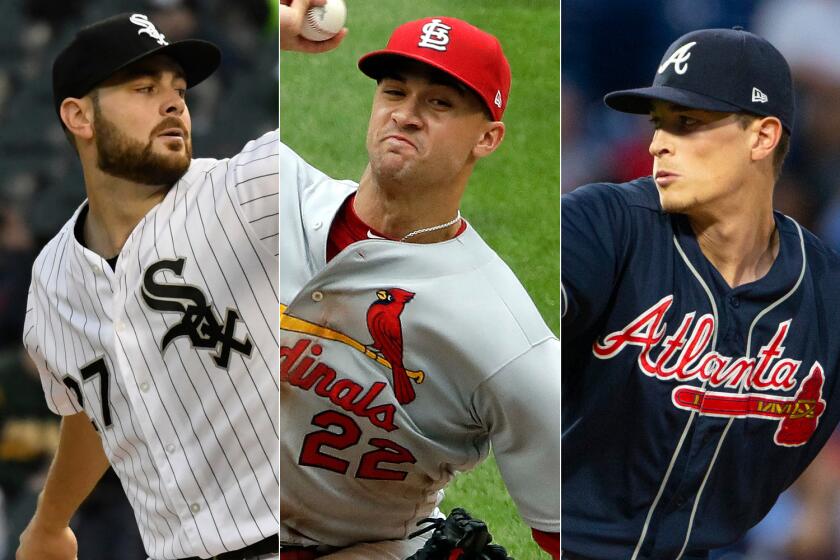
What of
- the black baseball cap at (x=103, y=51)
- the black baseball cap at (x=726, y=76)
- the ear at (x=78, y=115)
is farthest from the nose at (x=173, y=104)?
the black baseball cap at (x=726, y=76)

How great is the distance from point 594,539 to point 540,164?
43.3 inches

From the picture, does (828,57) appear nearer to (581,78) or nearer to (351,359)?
(581,78)

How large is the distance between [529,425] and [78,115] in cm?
156

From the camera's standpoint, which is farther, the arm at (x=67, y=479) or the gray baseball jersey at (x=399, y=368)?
the arm at (x=67, y=479)

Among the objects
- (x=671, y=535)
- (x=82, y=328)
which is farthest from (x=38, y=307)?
(x=671, y=535)

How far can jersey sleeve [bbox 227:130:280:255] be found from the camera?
14.2 ft

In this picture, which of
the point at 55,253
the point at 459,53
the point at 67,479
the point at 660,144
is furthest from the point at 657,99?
the point at 67,479

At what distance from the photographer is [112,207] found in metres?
4.38

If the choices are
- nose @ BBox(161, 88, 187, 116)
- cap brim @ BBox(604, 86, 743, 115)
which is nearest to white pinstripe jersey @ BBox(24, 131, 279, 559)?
nose @ BBox(161, 88, 187, 116)

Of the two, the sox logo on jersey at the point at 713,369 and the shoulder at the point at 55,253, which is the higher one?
the shoulder at the point at 55,253

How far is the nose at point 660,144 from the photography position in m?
4.34

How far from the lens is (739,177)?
432cm

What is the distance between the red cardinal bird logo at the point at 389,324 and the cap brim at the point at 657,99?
0.81 m

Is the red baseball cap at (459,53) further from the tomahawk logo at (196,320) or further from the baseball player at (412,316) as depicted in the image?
the tomahawk logo at (196,320)
